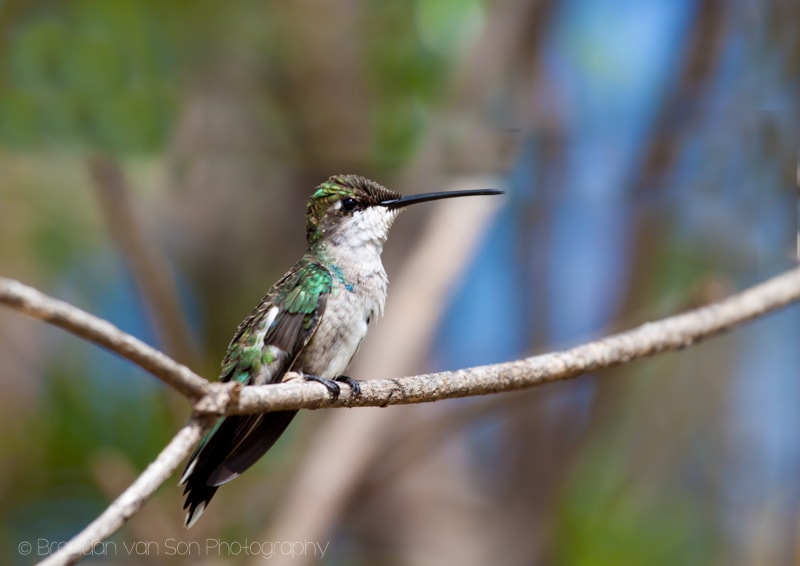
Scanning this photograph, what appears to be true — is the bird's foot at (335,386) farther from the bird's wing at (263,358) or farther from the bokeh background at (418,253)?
the bokeh background at (418,253)

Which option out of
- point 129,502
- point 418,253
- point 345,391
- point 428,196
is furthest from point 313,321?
point 418,253

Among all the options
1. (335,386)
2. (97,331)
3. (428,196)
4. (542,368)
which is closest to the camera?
(97,331)

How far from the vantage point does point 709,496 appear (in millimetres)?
6051

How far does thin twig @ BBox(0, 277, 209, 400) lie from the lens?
4.49 ft

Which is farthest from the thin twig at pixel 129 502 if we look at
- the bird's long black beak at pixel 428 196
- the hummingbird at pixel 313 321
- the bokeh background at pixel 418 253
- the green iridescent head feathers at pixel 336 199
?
the bokeh background at pixel 418 253

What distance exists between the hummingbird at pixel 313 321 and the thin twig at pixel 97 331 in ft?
1.54

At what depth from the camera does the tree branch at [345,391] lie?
1.47m

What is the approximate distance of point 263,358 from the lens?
2570mm

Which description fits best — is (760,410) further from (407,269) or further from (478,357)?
(407,269)

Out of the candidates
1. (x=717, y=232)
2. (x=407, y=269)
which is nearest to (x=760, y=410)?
(x=717, y=232)

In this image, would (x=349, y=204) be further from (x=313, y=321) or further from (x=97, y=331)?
(x=97, y=331)

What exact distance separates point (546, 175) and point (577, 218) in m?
0.48

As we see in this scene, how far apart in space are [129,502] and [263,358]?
1045 millimetres

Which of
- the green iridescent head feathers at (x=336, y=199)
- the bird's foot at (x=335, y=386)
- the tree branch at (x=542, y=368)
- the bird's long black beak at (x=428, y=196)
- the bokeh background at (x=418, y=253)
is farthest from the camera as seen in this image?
the bokeh background at (x=418, y=253)
